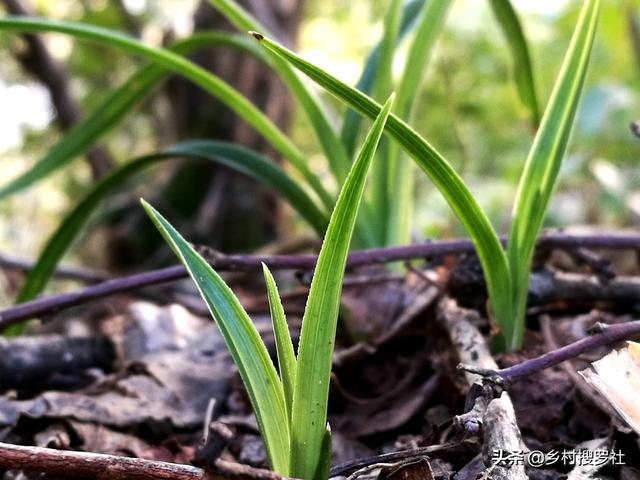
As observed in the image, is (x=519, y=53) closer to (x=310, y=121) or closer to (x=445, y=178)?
(x=310, y=121)

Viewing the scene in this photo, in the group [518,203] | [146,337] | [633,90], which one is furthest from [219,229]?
[518,203]

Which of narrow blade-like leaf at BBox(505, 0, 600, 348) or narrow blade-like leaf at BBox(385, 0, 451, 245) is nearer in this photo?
narrow blade-like leaf at BBox(505, 0, 600, 348)

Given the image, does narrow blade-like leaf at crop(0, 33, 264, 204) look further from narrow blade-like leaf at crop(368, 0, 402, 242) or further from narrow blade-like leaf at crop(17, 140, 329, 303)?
narrow blade-like leaf at crop(368, 0, 402, 242)

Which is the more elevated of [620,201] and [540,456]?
[620,201]

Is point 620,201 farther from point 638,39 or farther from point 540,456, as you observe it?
point 540,456

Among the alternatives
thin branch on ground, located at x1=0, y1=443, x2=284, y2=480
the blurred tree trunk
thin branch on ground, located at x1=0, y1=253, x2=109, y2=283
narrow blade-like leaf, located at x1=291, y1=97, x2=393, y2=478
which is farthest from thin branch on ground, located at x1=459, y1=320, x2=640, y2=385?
the blurred tree trunk

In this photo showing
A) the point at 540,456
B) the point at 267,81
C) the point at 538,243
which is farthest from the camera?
the point at 267,81

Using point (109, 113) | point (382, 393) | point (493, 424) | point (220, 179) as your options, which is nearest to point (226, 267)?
point (382, 393)
